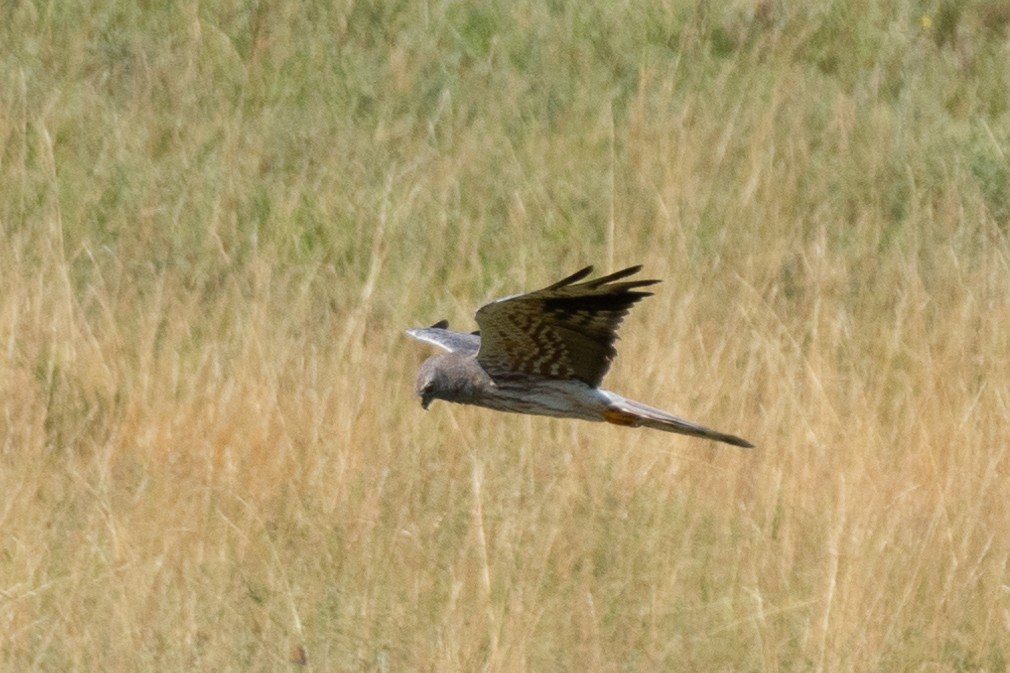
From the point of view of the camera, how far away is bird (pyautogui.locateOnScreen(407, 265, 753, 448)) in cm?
608

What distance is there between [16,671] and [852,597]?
2267 millimetres

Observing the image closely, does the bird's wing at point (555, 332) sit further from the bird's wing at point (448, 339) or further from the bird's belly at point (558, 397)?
the bird's wing at point (448, 339)

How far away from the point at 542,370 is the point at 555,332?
0.22 metres

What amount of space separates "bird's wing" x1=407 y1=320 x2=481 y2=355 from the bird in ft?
0.26

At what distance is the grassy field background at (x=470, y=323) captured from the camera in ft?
18.7

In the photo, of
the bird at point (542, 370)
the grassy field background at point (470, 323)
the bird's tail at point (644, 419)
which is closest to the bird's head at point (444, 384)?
the bird at point (542, 370)

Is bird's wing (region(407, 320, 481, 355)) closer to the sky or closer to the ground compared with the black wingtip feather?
closer to the ground

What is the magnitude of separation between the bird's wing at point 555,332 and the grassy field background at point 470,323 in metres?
0.35

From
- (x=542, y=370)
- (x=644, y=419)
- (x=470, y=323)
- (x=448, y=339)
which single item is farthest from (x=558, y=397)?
(x=470, y=323)

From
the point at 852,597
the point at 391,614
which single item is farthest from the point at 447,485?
the point at 852,597

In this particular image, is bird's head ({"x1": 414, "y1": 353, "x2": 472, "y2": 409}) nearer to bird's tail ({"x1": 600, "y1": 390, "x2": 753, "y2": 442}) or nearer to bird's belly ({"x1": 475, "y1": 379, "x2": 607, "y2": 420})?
bird's belly ({"x1": 475, "y1": 379, "x2": 607, "y2": 420})

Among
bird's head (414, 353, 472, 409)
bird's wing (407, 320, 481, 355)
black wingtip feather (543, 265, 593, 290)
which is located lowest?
bird's head (414, 353, 472, 409)

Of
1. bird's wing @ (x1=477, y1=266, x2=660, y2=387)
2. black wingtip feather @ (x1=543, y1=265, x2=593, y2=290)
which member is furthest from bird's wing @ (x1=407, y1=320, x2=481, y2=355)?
black wingtip feather @ (x1=543, y1=265, x2=593, y2=290)

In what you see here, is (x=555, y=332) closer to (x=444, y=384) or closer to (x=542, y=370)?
(x=542, y=370)
